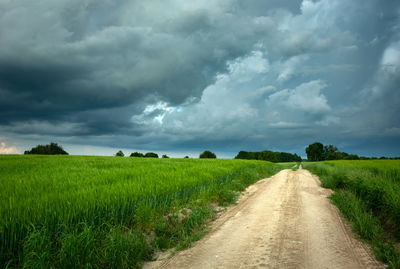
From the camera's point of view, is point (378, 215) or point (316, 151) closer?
point (378, 215)

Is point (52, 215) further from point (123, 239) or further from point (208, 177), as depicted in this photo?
point (208, 177)

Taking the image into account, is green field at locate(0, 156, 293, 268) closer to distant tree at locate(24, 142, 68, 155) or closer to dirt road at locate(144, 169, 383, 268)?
dirt road at locate(144, 169, 383, 268)

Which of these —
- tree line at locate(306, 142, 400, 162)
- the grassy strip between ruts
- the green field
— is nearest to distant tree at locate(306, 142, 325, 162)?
tree line at locate(306, 142, 400, 162)

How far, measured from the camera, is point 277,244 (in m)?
4.32

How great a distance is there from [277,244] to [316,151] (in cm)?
14221

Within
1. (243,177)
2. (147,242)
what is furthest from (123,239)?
(243,177)

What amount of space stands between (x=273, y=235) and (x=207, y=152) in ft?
275

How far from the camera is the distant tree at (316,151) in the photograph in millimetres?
126688

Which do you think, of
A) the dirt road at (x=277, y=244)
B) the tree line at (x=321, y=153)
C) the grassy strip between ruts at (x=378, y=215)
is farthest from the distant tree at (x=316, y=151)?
the dirt road at (x=277, y=244)

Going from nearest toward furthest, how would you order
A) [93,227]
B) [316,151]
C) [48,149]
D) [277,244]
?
[93,227]
[277,244]
[48,149]
[316,151]

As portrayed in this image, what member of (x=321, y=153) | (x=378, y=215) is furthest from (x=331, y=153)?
(x=378, y=215)

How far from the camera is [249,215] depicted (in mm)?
6387

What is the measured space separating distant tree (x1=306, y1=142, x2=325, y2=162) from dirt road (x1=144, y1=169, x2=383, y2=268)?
138239mm

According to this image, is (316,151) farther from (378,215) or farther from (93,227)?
(93,227)
